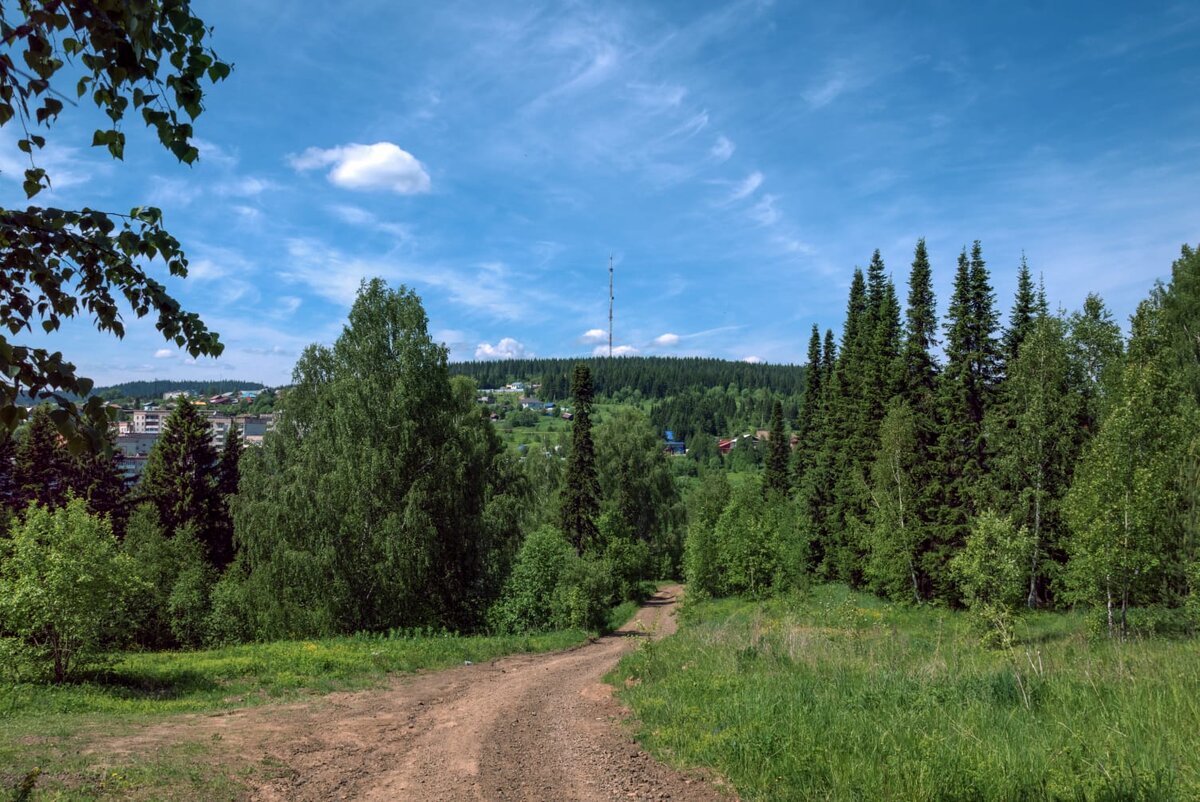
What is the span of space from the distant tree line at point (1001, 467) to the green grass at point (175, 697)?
16.4m

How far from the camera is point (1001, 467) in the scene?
33344 millimetres

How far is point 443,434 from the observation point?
26.8 meters

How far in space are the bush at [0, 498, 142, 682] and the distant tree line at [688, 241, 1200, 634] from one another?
22.2 metres

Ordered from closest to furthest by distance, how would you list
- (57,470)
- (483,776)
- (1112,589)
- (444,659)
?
(483,776) < (444,659) < (1112,589) < (57,470)

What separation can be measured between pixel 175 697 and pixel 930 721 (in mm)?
14607

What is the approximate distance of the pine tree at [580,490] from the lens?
43.0 metres

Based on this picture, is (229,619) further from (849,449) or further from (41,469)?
(849,449)

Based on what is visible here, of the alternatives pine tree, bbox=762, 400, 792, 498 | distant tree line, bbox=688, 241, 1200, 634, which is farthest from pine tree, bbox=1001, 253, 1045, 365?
pine tree, bbox=762, 400, 792, 498

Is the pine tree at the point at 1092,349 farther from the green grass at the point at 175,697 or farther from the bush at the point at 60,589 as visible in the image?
the bush at the point at 60,589

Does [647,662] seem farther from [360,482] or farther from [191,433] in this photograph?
[191,433]

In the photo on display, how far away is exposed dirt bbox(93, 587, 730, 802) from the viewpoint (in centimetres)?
802

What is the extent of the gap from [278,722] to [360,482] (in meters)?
13.7

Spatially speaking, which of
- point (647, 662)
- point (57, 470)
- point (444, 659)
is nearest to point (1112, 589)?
point (647, 662)

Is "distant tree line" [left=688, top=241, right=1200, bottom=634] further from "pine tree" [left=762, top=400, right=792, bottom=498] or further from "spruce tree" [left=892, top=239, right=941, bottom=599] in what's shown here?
"pine tree" [left=762, top=400, right=792, bottom=498]
